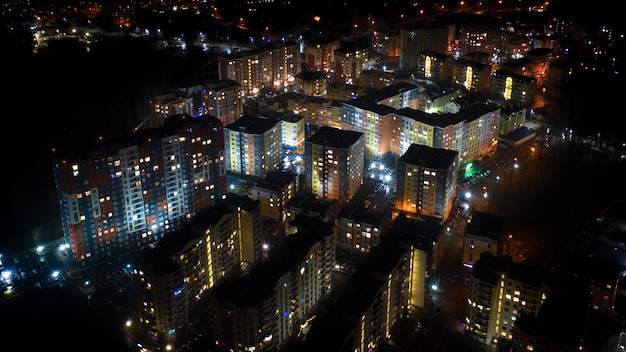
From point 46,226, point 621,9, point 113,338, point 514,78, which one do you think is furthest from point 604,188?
point 621,9

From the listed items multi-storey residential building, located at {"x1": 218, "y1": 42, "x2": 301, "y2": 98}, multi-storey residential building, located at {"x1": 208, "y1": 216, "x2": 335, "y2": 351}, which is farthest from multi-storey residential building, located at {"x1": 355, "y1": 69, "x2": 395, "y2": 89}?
multi-storey residential building, located at {"x1": 208, "y1": 216, "x2": 335, "y2": 351}

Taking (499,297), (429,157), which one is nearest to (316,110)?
(429,157)

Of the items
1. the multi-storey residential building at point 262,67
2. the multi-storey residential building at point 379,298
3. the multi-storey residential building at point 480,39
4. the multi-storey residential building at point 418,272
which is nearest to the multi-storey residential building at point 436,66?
the multi-storey residential building at point 480,39

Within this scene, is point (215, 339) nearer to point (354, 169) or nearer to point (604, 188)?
point (354, 169)

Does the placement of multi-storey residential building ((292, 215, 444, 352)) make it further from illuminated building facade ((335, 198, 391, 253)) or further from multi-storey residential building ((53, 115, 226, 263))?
multi-storey residential building ((53, 115, 226, 263))

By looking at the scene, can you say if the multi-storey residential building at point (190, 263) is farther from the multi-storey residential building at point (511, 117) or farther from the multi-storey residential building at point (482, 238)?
the multi-storey residential building at point (511, 117)

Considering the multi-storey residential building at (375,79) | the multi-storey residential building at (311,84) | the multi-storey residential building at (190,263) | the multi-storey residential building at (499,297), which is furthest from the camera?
the multi-storey residential building at (375,79)

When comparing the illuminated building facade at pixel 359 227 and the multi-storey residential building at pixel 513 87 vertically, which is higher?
the multi-storey residential building at pixel 513 87
